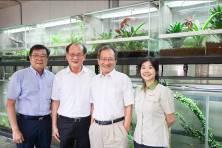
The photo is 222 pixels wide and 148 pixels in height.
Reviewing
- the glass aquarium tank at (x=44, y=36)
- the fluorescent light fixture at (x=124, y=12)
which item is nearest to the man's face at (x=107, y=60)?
the fluorescent light fixture at (x=124, y=12)

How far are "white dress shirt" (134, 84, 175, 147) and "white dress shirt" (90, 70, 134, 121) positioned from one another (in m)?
0.14

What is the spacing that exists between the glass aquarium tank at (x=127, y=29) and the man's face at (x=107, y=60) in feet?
1.78

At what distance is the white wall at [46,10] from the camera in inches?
165

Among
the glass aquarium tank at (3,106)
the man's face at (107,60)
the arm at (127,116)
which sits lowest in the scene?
the glass aquarium tank at (3,106)

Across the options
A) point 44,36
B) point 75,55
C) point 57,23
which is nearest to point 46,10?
point 44,36

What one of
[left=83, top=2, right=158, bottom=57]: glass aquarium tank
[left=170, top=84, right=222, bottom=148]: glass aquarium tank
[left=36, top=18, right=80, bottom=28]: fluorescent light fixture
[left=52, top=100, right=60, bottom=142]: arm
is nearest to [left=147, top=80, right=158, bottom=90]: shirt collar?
[left=170, top=84, right=222, bottom=148]: glass aquarium tank

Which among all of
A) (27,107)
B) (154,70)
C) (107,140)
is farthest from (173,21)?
(27,107)

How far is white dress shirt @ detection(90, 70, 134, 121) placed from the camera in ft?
6.11

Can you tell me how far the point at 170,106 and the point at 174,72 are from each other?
2.17 ft

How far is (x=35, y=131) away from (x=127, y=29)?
1.26 m

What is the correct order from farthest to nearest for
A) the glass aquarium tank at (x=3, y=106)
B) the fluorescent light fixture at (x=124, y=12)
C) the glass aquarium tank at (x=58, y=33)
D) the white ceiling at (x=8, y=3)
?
the white ceiling at (x=8, y=3) → the glass aquarium tank at (x=3, y=106) → the glass aquarium tank at (x=58, y=33) → the fluorescent light fixture at (x=124, y=12)

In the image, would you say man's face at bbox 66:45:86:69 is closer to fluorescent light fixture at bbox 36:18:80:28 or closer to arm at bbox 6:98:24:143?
arm at bbox 6:98:24:143

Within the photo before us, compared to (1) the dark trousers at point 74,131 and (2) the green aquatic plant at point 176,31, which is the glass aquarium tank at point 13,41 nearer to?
(1) the dark trousers at point 74,131

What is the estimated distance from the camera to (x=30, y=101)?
6.91ft
